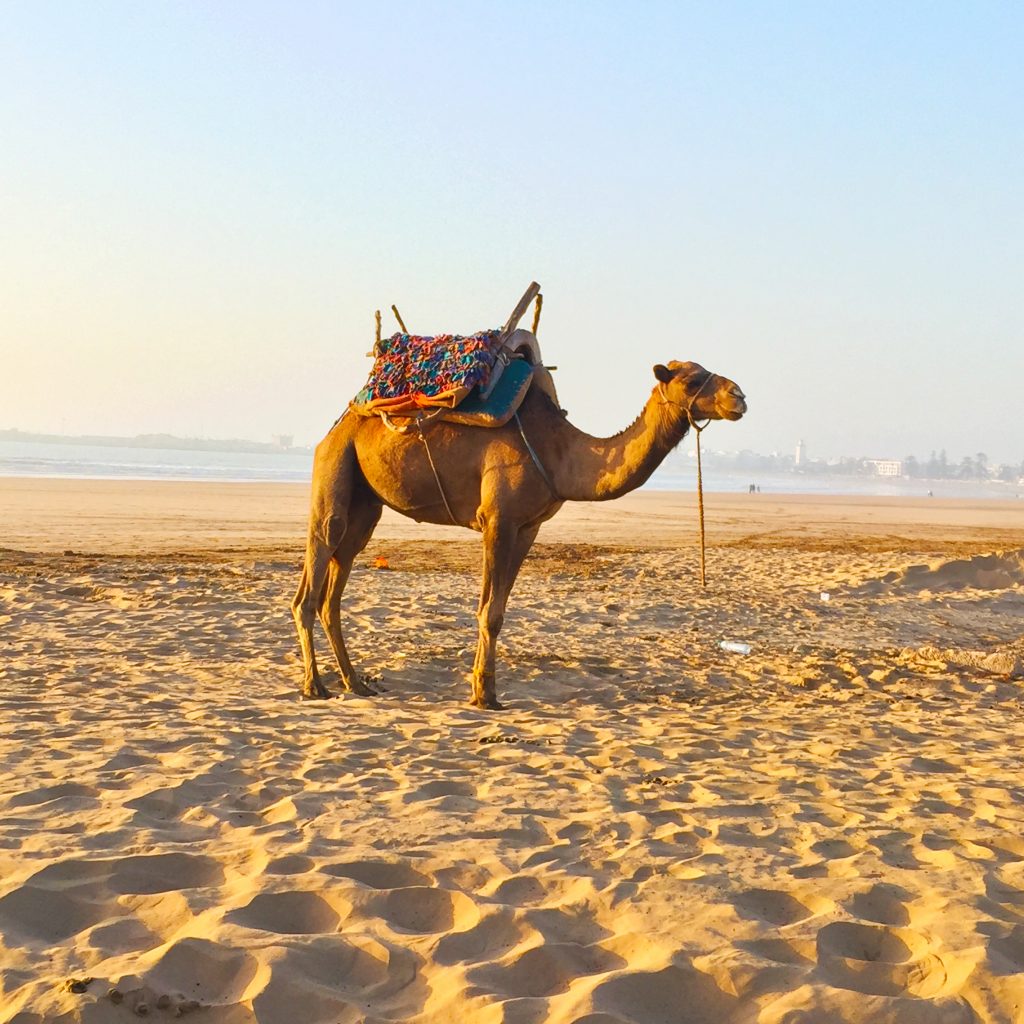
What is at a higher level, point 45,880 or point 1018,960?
point 45,880

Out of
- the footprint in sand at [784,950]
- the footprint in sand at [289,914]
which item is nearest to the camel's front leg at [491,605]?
the footprint in sand at [289,914]

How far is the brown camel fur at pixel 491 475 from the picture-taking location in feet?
24.2

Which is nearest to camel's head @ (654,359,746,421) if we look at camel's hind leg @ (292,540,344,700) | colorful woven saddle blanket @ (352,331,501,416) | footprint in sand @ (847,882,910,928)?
colorful woven saddle blanket @ (352,331,501,416)

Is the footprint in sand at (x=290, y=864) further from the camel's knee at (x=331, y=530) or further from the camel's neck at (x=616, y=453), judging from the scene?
the camel's knee at (x=331, y=530)

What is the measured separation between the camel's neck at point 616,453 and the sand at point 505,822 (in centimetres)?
161

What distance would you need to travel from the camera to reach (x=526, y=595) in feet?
42.8

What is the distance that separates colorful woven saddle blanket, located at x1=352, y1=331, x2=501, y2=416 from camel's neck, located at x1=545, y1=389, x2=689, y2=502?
Result: 78 centimetres

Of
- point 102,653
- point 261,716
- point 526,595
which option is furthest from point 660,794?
point 526,595

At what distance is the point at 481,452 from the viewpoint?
7703 mm

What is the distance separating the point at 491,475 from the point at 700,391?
5.31ft

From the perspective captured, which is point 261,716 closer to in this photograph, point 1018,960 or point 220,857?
point 220,857

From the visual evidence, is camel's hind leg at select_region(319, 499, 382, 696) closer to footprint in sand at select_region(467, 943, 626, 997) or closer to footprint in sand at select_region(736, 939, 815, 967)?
footprint in sand at select_region(467, 943, 626, 997)

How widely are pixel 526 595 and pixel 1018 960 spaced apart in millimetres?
9734

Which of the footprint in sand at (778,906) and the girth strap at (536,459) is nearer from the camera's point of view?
the footprint in sand at (778,906)
